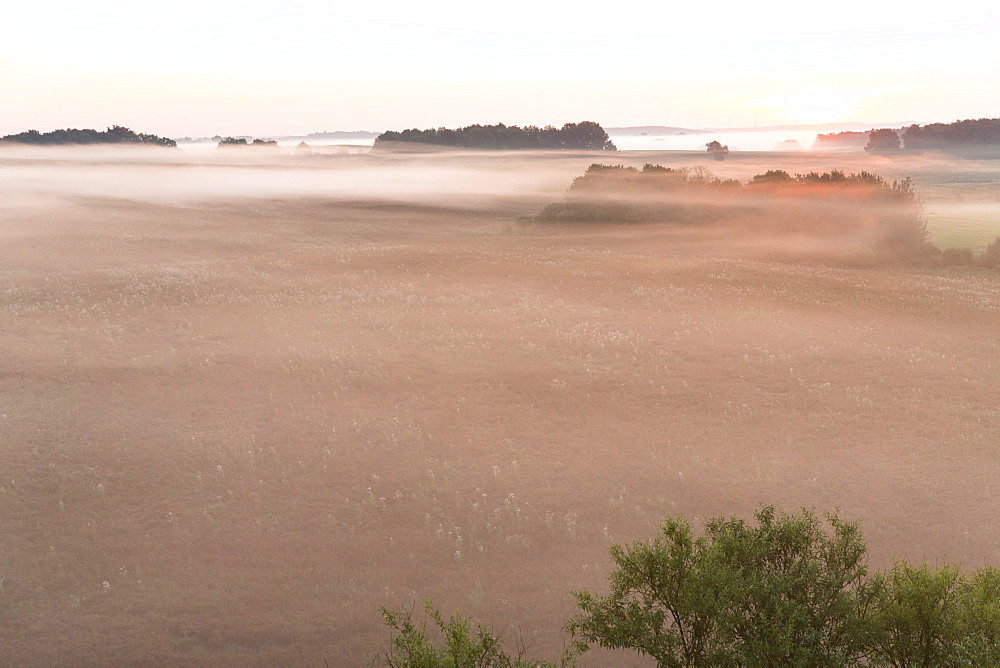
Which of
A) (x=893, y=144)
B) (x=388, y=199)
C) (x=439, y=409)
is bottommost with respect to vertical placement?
(x=439, y=409)

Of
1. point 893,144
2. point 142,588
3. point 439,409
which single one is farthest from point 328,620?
point 893,144

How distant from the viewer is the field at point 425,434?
16.3m

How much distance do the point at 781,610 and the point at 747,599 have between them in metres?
0.50

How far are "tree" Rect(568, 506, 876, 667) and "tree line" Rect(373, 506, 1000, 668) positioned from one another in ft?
0.05

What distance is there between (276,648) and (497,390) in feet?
52.6

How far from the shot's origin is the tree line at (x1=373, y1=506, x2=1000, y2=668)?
417 inches

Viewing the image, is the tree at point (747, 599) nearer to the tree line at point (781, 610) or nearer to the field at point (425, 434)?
the tree line at point (781, 610)

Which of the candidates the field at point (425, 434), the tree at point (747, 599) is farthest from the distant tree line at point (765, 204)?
the tree at point (747, 599)

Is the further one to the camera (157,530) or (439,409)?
(439,409)

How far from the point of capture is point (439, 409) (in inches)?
1080

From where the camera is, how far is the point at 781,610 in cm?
1094

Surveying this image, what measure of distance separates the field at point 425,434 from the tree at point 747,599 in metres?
3.27

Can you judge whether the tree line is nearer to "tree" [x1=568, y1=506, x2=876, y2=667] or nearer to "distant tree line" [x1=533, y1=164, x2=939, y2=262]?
"tree" [x1=568, y1=506, x2=876, y2=667]

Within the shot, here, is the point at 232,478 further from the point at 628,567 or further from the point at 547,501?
the point at 628,567
